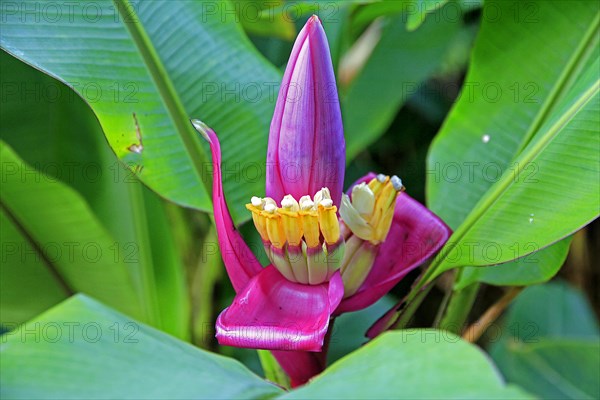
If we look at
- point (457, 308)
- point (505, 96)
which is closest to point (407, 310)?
point (457, 308)

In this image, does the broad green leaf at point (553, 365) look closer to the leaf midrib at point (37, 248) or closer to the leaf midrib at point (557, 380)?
the leaf midrib at point (557, 380)

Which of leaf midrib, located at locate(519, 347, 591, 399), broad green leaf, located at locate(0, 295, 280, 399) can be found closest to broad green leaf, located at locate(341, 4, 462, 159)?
leaf midrib, located at locate(519, 347, 591, 399)

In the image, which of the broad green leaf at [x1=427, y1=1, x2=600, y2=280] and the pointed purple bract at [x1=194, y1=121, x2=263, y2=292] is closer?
the pointed purple bract at [x1=194, y1=121, x2=263, y2=292]

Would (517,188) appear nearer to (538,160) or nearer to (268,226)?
(538,160)

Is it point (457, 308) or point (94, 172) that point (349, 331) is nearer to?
point (457, 308)

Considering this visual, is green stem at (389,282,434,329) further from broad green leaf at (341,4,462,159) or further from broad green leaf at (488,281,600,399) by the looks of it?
broad green leaf at (341,4,462,159)

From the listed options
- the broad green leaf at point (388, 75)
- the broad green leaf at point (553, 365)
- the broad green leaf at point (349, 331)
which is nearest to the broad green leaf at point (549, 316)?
the broad green leaf at point (553, 365)
